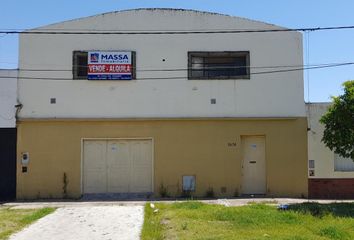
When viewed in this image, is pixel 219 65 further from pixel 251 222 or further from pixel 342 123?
pixel 251 222

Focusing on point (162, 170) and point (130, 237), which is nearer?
point (130, 237)

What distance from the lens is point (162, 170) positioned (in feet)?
64.5

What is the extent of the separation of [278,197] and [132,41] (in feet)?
26.7

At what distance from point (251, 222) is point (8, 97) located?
38.2 feet

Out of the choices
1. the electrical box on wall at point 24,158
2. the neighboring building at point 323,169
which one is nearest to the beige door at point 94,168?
the electrical box on wall at point 24,158

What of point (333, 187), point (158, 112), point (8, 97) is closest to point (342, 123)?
point (333, 187)

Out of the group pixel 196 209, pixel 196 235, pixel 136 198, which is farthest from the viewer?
pixel 136 198

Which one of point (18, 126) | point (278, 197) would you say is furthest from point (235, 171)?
point (18, 126)

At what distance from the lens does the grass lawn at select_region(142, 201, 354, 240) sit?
10516 mm

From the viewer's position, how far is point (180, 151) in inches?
778

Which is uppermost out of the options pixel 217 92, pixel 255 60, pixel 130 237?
pixel 255 60

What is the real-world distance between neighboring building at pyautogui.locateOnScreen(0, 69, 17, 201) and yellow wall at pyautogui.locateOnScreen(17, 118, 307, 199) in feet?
1.02

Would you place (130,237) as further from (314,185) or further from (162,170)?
(314,185)

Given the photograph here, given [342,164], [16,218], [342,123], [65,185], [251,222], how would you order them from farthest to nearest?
[342,164]
[65,185]
[342,123]
[16,218]
[251,222]
